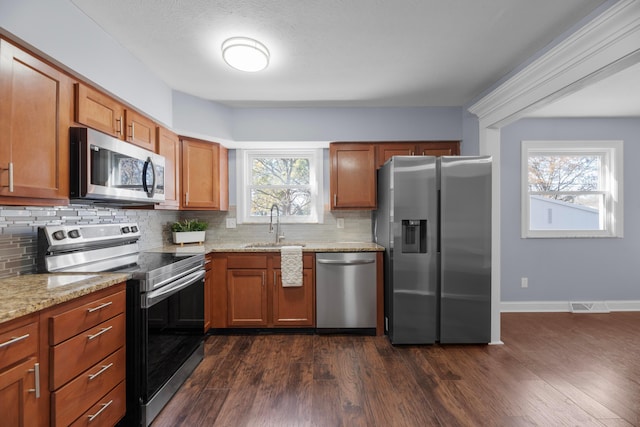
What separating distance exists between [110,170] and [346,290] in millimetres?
2209

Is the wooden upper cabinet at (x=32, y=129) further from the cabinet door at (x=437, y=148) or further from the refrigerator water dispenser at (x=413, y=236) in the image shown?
the cabinet door at (x=437, y=148)

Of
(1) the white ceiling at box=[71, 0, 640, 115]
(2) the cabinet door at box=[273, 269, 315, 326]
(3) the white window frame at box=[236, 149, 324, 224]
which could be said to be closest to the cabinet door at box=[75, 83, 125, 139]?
(1) the white ceiling at box=[71, 0, 640, 115]

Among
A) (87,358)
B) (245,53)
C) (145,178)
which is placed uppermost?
(245,53)

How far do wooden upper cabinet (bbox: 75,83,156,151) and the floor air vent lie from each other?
5.06m

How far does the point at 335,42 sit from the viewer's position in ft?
6.63

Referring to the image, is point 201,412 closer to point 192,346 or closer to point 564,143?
point 192,346

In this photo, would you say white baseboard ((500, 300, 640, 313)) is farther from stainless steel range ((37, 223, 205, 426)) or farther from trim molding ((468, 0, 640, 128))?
stainless steel range ((37, 223, 205, 426))

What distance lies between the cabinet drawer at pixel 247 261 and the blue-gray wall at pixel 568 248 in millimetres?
2980

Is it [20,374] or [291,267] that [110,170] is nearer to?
[20,374]

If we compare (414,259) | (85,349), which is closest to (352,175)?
(414,259)

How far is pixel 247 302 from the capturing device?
294 centimetres

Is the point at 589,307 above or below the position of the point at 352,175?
below

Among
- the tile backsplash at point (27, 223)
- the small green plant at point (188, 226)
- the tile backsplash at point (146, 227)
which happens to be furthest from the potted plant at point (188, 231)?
the tile backsplash at point (27, 223)

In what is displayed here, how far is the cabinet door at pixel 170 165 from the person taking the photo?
267 cm
